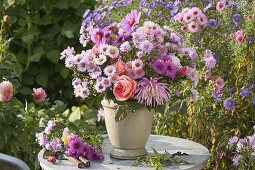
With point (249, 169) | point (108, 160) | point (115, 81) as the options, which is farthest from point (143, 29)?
point (249, 169)

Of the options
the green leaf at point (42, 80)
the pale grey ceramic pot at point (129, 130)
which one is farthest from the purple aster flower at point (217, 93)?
the green leaf at point (42, 80)

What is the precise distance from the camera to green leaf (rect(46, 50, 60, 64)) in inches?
202

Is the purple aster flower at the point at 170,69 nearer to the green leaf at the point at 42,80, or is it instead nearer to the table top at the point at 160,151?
the table top at the point at 160,151

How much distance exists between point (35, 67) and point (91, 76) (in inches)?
94.0

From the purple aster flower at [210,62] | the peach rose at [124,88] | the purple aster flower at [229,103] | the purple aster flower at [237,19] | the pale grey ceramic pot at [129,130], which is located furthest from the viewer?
the purple aster flower at [237,19]

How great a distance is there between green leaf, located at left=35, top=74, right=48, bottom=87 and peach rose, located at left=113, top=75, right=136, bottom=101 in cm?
233

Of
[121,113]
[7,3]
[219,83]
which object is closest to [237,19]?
[219,83]

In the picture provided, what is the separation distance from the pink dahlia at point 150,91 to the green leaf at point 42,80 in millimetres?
2331

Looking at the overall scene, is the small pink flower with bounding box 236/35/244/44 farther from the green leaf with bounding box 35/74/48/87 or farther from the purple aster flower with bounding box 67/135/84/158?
the green leaf with bounding box 35/74/48/87

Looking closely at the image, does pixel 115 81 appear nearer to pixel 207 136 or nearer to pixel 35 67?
pixel 207 136

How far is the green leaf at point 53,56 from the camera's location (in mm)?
5125

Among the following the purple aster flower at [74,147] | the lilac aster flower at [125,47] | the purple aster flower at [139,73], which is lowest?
the purple aster flower at [74,147]

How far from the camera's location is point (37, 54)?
203 inches

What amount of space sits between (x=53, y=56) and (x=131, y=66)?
2312mm
